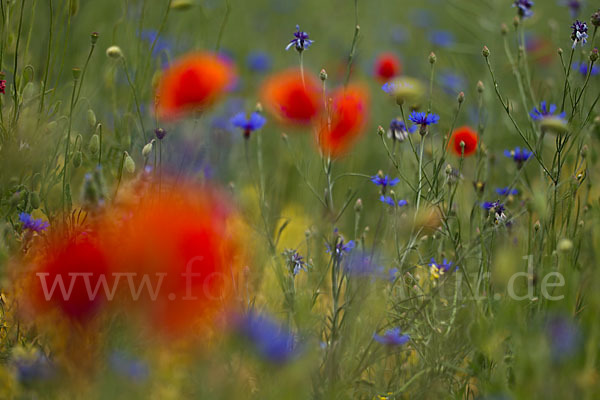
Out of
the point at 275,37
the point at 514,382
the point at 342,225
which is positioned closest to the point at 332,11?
the point at 275,37

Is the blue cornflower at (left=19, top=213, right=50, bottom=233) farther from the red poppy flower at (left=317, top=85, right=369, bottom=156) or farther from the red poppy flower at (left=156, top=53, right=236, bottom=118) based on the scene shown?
the red poppy flower at (left=317, top=85, right=369, bottom=156)

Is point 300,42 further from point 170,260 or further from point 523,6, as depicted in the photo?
point 170,260

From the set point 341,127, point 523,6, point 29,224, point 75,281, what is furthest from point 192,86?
point 523,6

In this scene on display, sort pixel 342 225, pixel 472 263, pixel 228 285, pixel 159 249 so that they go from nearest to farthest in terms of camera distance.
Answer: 1. pixel 159 249
2. pixel 228 285
3. pixel 472 263
4. pixel 342 225

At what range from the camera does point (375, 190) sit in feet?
7.97

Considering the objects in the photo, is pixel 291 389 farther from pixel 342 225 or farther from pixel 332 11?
pixel 332 11

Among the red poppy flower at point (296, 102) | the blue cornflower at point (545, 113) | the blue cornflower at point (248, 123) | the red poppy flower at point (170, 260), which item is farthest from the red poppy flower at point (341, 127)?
the red poppy flower at point (170, 260)

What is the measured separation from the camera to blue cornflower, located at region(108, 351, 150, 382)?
2.96 ft

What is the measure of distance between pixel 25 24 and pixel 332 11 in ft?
7.72

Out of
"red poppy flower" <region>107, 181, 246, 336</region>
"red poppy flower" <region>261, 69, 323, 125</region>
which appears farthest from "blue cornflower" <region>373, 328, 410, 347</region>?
"red poppy flower" <region>261, 69, 323, 125</region>

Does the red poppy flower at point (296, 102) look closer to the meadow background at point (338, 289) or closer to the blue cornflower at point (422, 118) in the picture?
the meadow background at point (338, 289)

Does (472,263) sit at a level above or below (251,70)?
below

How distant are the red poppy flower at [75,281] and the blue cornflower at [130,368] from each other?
3.1 inches

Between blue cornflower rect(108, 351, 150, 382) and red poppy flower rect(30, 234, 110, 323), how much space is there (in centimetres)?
8
